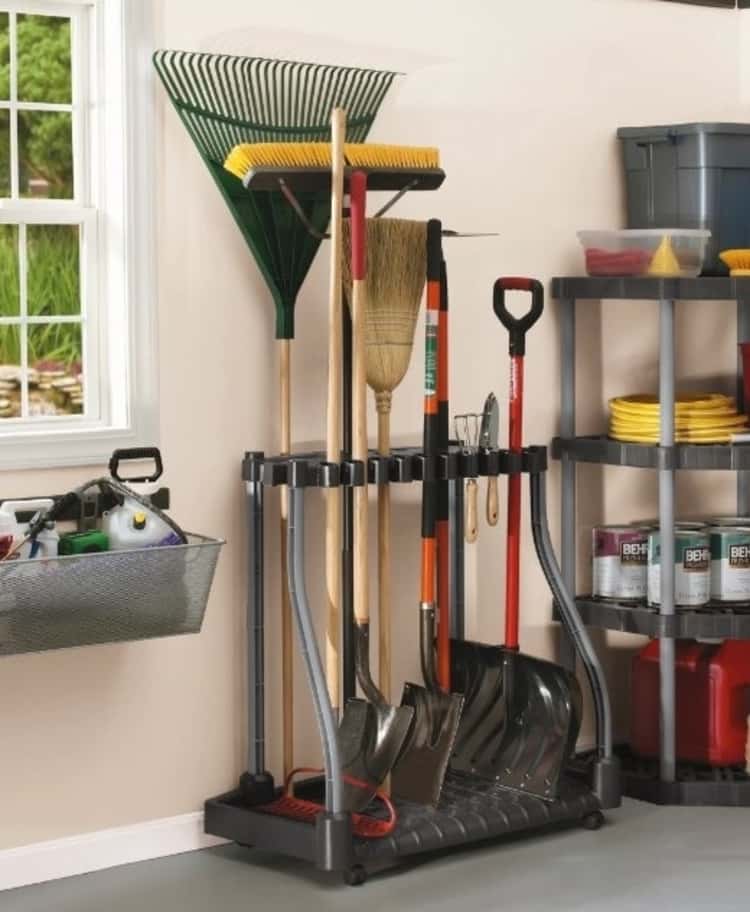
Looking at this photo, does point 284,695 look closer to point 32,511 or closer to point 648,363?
point 32,511

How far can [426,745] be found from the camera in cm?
480

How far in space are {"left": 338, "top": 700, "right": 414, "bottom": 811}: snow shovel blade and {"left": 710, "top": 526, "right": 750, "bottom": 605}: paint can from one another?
1.13 metres

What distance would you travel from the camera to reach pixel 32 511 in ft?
14.4

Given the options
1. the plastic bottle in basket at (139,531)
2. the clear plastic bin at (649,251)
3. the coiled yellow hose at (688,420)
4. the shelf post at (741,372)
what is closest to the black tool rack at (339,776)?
the plastic bottle in basket at (139,531)

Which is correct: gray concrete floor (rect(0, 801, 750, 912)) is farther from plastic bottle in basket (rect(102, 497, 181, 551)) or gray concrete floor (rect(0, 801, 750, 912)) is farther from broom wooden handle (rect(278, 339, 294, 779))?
plastic bottle in basket (rect(102, 497, 181, 551))

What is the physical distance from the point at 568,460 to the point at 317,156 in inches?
54.4

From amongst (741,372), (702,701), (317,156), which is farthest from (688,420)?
(317,156)

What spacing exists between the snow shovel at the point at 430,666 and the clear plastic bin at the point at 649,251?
2.53 feet

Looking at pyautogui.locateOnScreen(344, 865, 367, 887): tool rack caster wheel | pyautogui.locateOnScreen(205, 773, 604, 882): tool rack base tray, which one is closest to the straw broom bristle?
pyautogui.locateOnScreen(205, 773, 604, 882): tool rack base tray

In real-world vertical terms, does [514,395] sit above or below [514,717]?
above

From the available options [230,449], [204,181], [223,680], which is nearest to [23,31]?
[204,181]

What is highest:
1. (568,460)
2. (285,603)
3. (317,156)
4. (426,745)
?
(317,156)

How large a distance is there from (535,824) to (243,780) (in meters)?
0.76

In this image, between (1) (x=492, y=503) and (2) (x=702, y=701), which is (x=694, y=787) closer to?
(2) (x=702, y=701)
